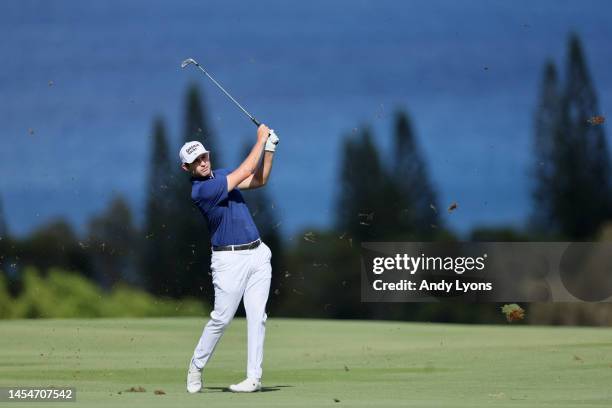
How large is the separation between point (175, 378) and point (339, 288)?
34373 millimetres

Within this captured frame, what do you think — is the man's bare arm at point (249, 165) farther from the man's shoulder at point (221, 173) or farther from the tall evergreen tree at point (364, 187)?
the tall evergreen tree at point (364, 187)

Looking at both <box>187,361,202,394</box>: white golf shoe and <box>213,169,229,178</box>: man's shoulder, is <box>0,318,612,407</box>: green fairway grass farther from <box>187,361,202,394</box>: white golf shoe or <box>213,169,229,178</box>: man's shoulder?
<box>213,169,229,178</box>: man's shoulder

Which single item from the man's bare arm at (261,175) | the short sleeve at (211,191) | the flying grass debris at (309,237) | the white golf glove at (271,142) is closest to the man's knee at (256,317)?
the short sleeve at (211,191)

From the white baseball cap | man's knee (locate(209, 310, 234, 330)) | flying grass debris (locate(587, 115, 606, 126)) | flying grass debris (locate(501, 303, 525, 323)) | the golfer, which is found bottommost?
flying grass debris (locate(501, 303, 525, 323))

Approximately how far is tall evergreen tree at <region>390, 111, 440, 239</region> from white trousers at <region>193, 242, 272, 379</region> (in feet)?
121

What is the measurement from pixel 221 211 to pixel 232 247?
0.32 m

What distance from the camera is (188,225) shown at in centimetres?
4772

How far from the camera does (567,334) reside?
2012 centimetres

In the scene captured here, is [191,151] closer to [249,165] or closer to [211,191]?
[211,191]

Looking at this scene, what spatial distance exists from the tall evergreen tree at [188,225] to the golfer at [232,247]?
35.5m

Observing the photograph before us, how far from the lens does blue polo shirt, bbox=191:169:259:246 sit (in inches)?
429

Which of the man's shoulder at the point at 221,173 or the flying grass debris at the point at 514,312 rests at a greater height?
the man's shoulder at the point at 221,173

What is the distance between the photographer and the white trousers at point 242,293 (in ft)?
36.0

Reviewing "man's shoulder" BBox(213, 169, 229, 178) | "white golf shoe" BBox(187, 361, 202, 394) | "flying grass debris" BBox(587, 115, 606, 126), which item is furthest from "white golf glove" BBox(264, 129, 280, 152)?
"flying grass debris" BBox(587, 115, 606, 126)
